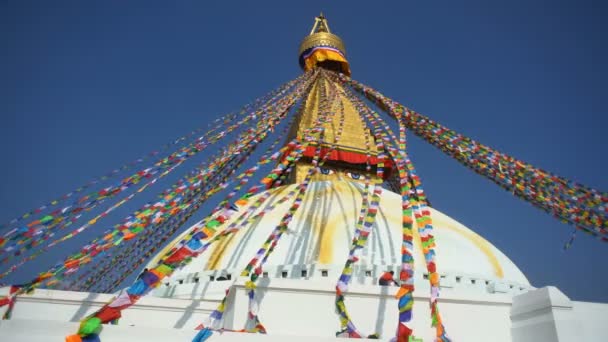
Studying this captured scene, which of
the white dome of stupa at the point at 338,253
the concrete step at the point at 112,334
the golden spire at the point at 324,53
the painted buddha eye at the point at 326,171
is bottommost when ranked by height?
the concrete step at the point at 112,334

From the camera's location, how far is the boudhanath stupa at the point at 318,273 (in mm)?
4023

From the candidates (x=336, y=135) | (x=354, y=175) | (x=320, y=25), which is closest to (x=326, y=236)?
(x=336, y=135)

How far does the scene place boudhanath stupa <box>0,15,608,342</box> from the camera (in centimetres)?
402

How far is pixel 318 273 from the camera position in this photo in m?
5.72

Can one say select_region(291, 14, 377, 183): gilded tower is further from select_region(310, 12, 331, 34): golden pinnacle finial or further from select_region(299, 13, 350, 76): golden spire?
select_region(310, 12, 331, 34): golden pinnacle finial

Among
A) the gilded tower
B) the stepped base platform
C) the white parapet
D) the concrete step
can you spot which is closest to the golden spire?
the gilded tower

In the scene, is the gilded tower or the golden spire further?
the golden spire

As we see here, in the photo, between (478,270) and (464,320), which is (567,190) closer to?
(478,270)

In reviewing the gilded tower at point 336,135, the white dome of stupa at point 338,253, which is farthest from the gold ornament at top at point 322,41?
the white dome of stupa at point 338,253

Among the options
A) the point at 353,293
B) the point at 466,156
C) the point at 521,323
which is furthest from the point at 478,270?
the point at 353,293

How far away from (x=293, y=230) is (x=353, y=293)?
6.27 ft

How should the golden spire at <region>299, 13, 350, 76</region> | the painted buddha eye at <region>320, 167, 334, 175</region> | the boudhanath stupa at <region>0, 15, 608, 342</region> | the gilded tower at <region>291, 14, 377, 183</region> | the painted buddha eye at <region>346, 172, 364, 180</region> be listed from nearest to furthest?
the boudhanath stupa at <region>0, 15, 608, 342</region> < the gilded tower at <region>291, 14, 377, 183</region> < the painted buddha eye at <region>320, 167, 334, 175</region> < the painted buddha eye at <region>346, 172, 364, 180</region> < the golden spire at <region>299, 13, 350, 76</region>

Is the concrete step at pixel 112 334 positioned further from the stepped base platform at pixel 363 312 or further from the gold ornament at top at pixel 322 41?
the gold ornament at top at pixel 322 41

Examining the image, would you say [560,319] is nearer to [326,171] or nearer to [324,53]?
[326,171]
